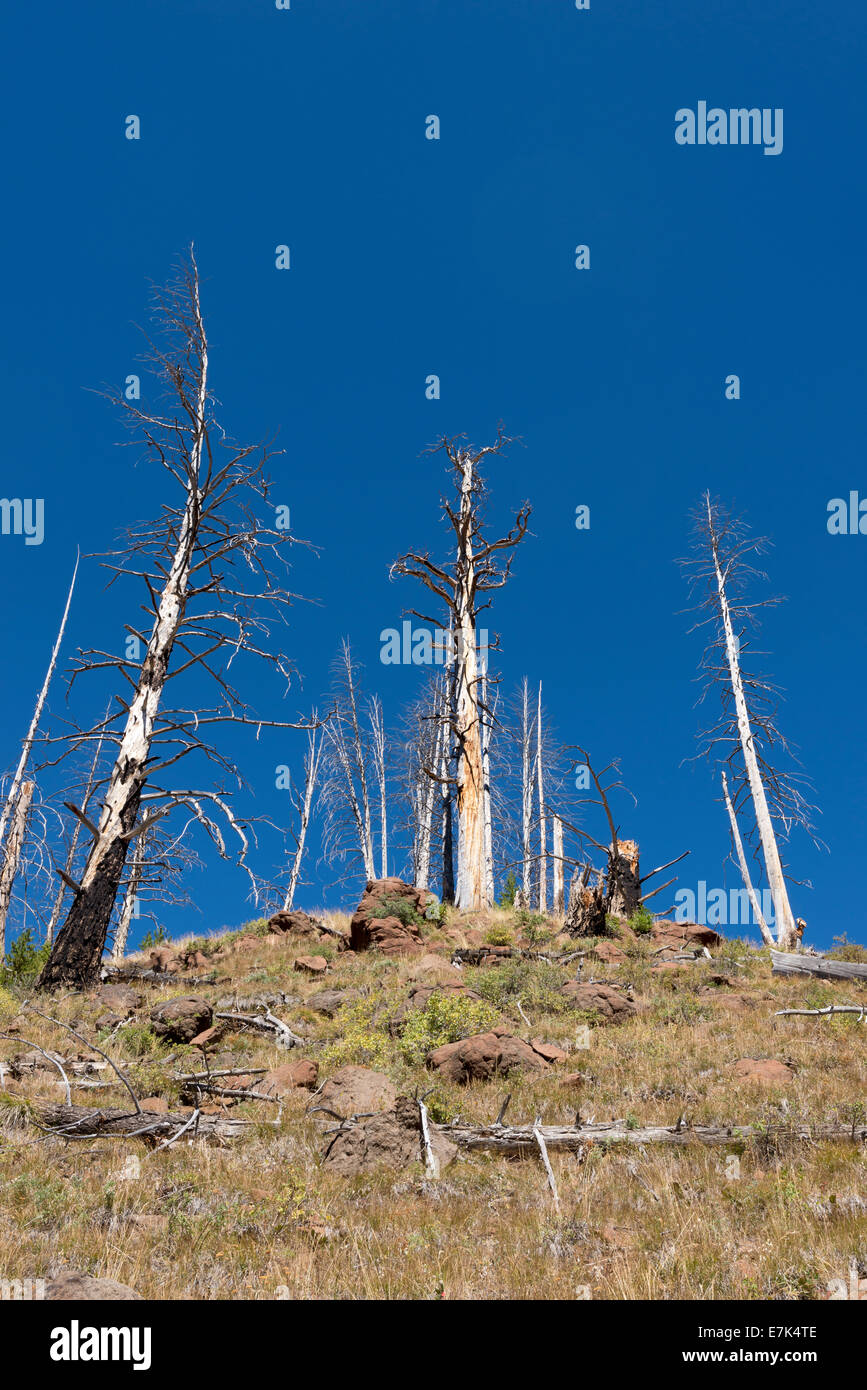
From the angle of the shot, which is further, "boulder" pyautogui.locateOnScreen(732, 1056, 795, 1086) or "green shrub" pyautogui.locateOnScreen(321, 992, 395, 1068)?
"green shrub" pyautogui.locateOnScreen(321, 992, 395, 1068)

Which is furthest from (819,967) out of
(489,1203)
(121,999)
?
(121,999)

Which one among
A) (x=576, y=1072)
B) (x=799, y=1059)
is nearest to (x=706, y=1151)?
(x=576, y=1072)

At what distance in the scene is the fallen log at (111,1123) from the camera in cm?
560

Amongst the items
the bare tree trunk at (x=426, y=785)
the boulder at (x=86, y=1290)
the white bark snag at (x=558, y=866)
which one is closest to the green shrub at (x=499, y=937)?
the boulder at (x=86, y=1290)

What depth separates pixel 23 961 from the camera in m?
12.9

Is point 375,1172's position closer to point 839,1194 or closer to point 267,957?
point 839,1194

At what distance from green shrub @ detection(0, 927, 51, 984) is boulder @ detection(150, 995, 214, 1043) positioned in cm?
411

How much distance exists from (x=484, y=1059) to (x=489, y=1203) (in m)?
2.59

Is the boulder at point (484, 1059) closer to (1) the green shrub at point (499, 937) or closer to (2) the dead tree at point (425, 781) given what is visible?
(1) the green shrub at point (499, 937)

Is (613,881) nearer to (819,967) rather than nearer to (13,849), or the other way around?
(819,967)

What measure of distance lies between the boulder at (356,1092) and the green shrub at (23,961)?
7250 mm

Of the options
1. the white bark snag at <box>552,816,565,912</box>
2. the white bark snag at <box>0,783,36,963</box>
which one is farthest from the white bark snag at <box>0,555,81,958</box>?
the white bark snag at <box>552,816,565,912</box>

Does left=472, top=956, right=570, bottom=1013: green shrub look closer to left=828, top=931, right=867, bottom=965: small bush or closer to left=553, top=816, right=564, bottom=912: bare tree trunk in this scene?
left=828, top=931, right=867, bottom=965: small bush

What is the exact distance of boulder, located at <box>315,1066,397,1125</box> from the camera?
20.8ft
